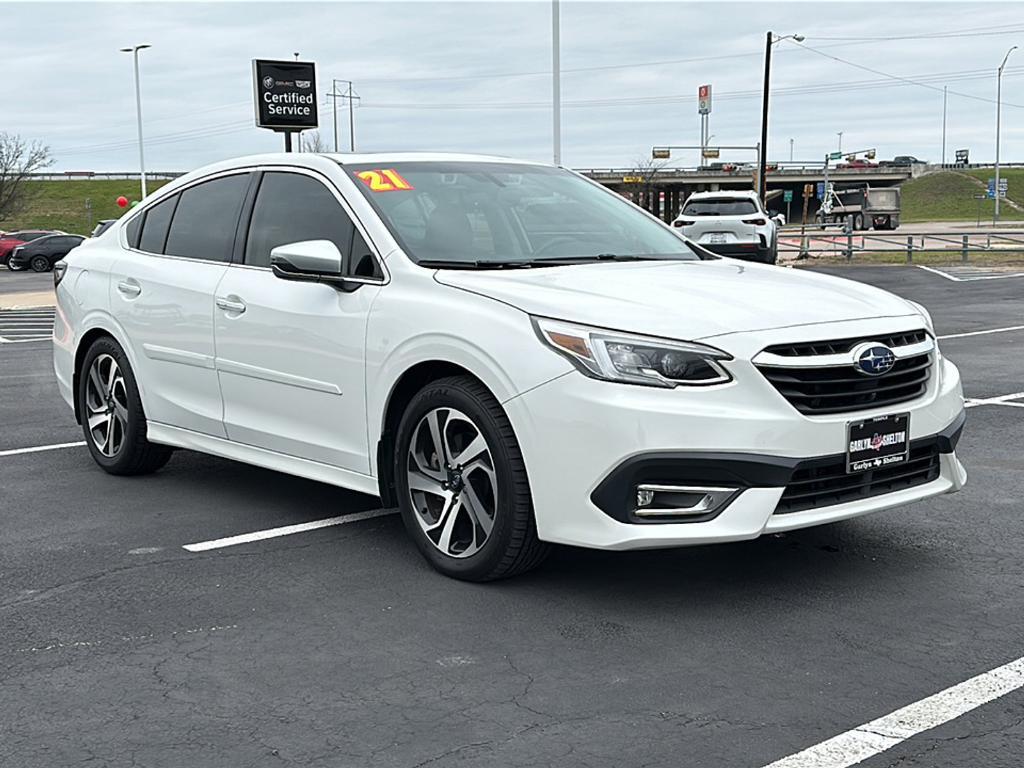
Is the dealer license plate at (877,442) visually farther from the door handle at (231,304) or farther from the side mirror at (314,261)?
the door handle at (231,304)

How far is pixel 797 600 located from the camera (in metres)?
4.73

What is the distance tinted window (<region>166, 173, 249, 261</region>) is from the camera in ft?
20.8

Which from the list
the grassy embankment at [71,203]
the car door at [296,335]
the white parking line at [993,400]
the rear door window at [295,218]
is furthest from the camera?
the grassy embankment at [71,203]

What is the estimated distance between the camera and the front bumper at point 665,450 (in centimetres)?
437

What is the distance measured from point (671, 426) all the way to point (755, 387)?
0.33 metres

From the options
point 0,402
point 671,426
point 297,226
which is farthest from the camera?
point 0,402

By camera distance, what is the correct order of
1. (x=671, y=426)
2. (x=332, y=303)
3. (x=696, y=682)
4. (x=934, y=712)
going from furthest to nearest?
(x=332, y=303) → (x=671, y=426) → (x=696, y=682) → (x=934, y=712)

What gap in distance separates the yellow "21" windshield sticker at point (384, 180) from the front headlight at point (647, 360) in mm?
1599

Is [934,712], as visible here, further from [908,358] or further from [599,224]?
[599,224]

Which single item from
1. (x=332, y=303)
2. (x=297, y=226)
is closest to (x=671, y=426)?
(x=332, y=303)

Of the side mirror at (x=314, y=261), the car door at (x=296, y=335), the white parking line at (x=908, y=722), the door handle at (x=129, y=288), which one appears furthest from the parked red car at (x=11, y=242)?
the white parking line at (x=908, y=722)

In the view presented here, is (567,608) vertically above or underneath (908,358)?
underneath

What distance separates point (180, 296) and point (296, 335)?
1068mm

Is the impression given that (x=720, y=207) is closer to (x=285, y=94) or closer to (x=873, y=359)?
(x=285, y=94)
